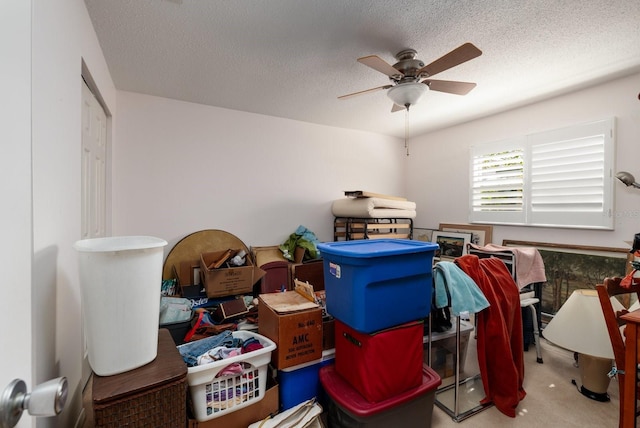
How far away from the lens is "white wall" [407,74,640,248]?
8.19 ft

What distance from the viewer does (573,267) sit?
2.81m

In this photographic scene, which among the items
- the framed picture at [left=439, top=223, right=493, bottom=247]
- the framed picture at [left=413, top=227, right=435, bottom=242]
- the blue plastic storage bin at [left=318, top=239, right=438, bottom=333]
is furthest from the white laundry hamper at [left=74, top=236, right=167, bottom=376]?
the framed picture at [left=413, top=227, right=435, bottom=242]

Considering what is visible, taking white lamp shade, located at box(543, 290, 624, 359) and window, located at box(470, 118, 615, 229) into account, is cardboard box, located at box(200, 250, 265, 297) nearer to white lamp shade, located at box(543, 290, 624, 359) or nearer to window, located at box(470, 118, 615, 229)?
white lamp shade, located at box(543, 290, 624, 359)

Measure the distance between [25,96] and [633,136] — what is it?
12.9ft

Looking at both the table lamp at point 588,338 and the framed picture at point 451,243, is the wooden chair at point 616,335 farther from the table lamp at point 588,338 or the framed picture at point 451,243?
the framed picture at point 451,243

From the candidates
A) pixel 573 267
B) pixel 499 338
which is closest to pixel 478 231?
pixel 573 267

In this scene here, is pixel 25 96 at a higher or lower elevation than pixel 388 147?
lower

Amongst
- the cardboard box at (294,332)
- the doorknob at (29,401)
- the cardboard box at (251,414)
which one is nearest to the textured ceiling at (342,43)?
the cardboard box at (294,332)

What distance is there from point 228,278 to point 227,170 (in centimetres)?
130

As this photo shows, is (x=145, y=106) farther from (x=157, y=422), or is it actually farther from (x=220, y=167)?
(x=157, y=422)

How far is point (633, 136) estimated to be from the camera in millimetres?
2473

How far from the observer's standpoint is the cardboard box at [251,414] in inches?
56.9

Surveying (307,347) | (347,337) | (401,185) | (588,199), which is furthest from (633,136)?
(307,347)

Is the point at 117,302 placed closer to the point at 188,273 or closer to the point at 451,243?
the point at 188,273
